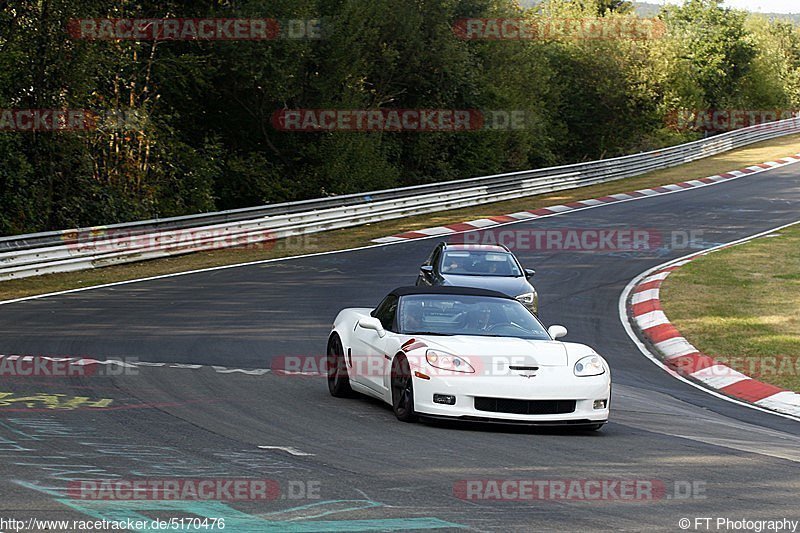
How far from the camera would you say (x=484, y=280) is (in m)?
16.6

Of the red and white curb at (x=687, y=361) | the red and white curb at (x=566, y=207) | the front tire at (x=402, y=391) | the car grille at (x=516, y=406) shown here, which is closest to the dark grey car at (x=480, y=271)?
the red and white curb at (x=687, y=361)

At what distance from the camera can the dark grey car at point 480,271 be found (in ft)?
53.5

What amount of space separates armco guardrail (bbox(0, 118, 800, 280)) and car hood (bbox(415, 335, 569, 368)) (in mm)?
14361

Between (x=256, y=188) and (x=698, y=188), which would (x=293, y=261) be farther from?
(x=698, y=188)

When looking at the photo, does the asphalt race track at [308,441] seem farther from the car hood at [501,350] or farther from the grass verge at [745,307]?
the grass verge at [745,307]

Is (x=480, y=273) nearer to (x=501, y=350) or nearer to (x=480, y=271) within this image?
(x=480, y=271)

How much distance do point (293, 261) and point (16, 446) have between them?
1661 cm

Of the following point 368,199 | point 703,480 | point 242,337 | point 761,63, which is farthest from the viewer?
point 761,63

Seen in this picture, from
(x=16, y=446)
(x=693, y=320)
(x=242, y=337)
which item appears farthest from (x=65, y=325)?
(x=693, y=320)

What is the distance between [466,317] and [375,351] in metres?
0.97

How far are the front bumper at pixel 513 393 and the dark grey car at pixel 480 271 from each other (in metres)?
7.24

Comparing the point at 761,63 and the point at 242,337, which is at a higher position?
the point at 761,63

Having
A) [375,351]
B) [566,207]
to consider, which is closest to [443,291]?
[375,351]

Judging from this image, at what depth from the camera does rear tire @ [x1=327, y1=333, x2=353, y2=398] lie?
408 inches
